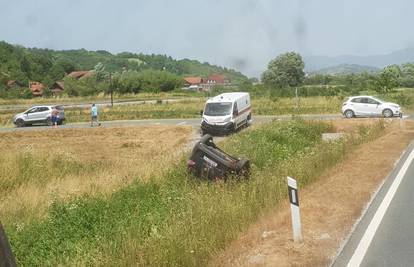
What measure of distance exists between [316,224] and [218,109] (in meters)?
25.6

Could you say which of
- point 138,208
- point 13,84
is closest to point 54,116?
point 138,208

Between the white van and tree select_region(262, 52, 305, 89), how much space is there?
7084 cm

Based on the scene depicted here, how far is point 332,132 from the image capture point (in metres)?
30.0

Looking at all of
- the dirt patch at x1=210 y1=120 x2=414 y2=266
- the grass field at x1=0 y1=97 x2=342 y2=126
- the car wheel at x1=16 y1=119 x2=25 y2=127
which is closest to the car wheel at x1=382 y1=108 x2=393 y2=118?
the grass field at x1=0 y1=97 x2=342 y2=126

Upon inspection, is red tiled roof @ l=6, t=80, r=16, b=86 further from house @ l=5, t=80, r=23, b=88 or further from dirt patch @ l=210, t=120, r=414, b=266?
dirt patch @ l=210, t=120, r=414, b=266

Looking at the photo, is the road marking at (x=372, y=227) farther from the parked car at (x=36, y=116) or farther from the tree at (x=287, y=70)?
the tree at (x=287, y=70)

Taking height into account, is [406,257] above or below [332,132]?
above

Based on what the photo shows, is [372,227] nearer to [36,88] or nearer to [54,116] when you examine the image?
[54,116]

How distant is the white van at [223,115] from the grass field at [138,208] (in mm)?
11862

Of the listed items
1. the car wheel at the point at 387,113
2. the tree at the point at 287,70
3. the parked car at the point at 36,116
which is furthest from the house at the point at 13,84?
the car wheel at the point at 387,113

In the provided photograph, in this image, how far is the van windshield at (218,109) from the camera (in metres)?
33.4

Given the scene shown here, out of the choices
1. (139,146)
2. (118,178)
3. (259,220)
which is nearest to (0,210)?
(118,178)

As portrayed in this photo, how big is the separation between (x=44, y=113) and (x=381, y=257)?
43.9 meters

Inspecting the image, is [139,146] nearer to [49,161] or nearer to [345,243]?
[49,161]
